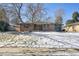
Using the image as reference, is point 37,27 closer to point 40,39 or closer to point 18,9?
point 40,39

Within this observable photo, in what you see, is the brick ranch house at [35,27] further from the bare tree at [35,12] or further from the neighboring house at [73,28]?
Result: the neighboring house at [73,28]

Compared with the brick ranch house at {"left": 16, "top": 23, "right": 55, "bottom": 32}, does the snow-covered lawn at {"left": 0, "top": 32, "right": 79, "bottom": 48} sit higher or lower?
lower

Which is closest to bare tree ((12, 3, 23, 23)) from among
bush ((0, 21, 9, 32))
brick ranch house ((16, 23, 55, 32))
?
brick ranch house ((16, 23, 55, 32))

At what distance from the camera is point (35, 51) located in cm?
458

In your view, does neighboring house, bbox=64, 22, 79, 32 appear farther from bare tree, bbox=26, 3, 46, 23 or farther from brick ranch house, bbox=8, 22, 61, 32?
bare tree, bbox=26, 3, 46, 23

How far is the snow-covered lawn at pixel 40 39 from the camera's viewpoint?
15.0 ft

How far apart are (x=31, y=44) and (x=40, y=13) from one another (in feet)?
1.72

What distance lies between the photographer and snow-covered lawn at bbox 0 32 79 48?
15.0 ft

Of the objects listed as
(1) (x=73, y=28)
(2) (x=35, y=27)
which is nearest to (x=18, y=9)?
(2) (x=35, y=27)

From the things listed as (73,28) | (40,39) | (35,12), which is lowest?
(40,39)

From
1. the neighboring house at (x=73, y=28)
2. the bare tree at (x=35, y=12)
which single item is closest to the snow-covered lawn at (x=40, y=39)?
the neighboring house at (x=73, y=28)

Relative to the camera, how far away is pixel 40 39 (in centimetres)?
461

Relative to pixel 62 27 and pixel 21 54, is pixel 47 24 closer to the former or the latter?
pixel 62 27

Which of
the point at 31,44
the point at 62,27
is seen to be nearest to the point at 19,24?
the point at 31,44
